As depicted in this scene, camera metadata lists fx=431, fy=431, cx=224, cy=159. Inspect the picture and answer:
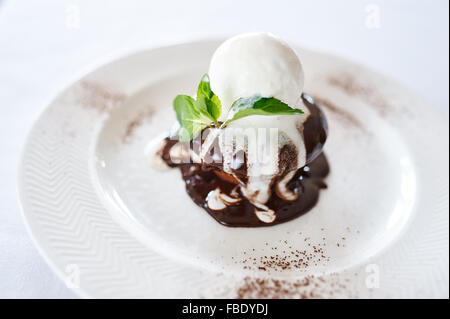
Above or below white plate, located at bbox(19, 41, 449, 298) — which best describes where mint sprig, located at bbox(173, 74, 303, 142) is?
above

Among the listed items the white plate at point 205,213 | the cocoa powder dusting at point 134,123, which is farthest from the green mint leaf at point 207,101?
the cocoa powder dusting at point 134,123

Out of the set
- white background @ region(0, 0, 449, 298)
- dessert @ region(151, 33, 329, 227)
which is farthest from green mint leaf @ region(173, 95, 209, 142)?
white background @ region(0, 0, 449, 298)

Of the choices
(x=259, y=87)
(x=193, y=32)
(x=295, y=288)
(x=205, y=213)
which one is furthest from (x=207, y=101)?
(x=193, y=32)

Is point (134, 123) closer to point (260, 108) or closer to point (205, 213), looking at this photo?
point (205, 213)

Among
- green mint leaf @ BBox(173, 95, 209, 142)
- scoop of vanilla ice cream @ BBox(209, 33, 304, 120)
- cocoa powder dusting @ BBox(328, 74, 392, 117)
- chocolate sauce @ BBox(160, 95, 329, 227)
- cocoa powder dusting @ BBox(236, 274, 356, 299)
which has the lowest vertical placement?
cocoa powder dusting @ BBox(236, 274, 356, 299)

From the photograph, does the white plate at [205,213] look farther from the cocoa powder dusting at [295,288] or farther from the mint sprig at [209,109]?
the mint sprig at [209,109]

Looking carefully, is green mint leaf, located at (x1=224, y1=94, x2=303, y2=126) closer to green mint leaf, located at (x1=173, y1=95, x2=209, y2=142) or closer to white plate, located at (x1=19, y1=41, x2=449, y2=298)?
green mint leaf, located at (x1=173, y1=95, x2=209, y2=142)
